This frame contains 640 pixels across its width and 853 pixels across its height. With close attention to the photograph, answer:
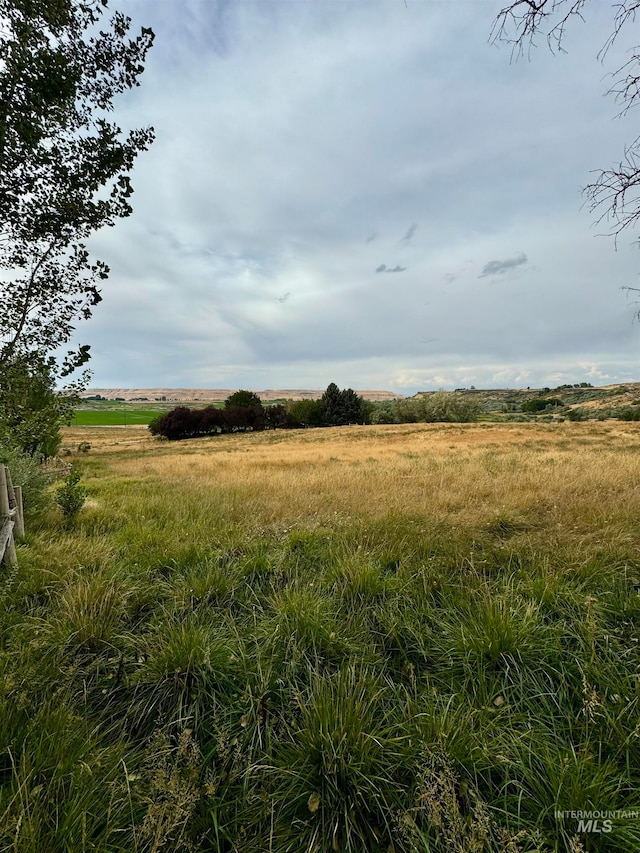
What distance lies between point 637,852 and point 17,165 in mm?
7316

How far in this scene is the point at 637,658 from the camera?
2664 mm

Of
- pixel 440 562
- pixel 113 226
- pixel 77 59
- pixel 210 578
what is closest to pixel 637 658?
pixel 440 562

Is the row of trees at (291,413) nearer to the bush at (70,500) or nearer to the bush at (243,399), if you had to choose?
the bush at (243,399)

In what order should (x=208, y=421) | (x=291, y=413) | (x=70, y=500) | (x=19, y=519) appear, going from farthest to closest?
(x=291, y=413) < (x=208, y=421) < (x=70, y=500) < (x=19, y=519)

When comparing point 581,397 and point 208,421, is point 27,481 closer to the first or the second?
point 208,421

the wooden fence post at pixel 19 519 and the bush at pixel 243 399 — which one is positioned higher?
the bush at pixel 243 399

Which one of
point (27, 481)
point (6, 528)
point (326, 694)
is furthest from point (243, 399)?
point (326, 694)

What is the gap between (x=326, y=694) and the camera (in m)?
2.27

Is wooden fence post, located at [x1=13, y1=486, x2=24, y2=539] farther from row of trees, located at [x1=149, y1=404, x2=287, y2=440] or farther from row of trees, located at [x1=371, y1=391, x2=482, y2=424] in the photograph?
row of trees, located at [x1=371, y1=391, x2=482, y2=424]

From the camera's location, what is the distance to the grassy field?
1.77 m

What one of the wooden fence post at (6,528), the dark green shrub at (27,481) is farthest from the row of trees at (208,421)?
the wooden fence post at (6,528)

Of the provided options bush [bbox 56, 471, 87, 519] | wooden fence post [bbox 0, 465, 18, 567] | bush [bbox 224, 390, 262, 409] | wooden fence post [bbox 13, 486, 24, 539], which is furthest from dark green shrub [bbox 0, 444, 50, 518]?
bush [bbox 224, 390, 262, 409]

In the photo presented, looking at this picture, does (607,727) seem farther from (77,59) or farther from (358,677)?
(77,59)

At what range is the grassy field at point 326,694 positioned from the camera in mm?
1766
